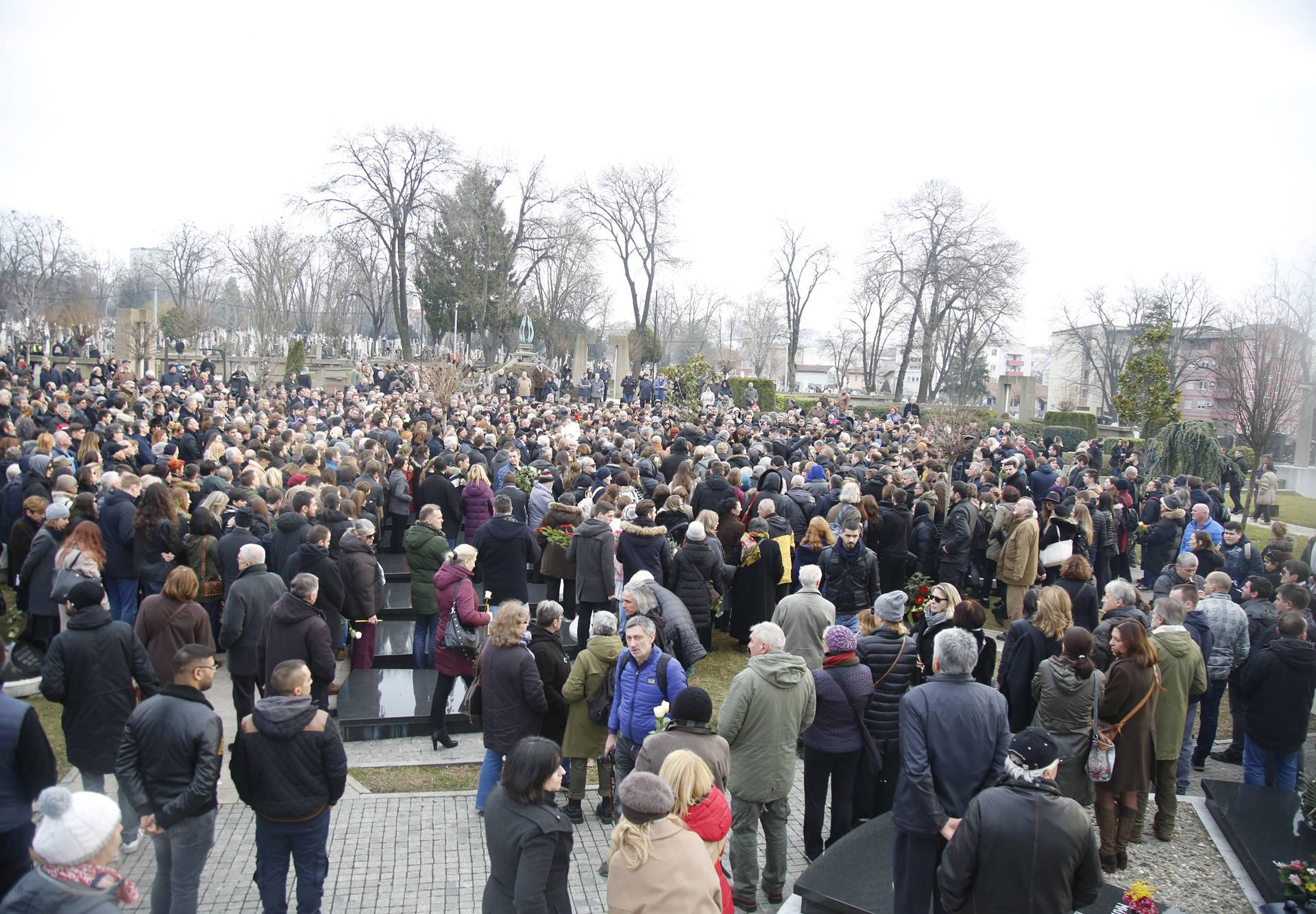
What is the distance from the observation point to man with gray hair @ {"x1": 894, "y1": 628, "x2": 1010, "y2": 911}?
4457 millimetres

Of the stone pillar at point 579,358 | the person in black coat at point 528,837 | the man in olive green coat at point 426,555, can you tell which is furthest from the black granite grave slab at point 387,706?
the stone pillar at point 579,358

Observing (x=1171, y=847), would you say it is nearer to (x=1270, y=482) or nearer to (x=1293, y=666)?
(x=1293, y=666)

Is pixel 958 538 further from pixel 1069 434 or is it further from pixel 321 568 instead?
pixel 1069 434

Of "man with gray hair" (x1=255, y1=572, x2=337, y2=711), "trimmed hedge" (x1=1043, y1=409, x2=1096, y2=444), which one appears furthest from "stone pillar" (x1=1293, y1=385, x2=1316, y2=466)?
"man with gray hair" (x1=255, y1=572, x2=337, y2=711)

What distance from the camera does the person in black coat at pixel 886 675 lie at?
5.63 metres

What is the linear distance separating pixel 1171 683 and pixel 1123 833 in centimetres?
110

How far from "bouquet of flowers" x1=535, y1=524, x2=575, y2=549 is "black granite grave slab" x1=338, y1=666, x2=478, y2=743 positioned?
1784mm

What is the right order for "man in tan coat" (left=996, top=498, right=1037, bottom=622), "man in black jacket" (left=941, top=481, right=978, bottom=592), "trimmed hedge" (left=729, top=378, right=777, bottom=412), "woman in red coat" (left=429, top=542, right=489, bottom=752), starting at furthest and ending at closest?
"trimmed hedge" (left=729, top=378, right=777, bottom=412)
"man in black jacket" (left=941, top=481, right=978, bottom=592)
"man in tan coat" (left=996, top=498, right=1037, bottom=622)
"woman in red coat" (left=429, top=542, right=489, bottom=752)

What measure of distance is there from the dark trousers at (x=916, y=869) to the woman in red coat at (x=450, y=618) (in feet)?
11.2

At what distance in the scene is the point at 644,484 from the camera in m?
11.7

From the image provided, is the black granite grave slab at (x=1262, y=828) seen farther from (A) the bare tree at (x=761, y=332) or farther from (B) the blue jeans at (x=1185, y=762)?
(A) the bare tree at (x=761, y=332)

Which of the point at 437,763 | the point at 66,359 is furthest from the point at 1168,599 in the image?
the point at 66,359

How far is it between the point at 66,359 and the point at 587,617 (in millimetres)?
28787

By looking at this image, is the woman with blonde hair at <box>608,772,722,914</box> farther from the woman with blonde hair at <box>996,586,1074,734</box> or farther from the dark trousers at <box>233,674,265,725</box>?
the dark trousers at <box>233,674,265,725</box>
